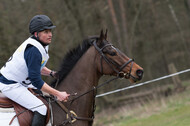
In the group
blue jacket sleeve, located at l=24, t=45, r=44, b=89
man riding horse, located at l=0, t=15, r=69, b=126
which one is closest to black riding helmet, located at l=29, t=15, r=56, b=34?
man riding horse, located at l=0, t=15, r=69, b=126

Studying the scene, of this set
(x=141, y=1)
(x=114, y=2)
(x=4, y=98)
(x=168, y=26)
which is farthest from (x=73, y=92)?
(x=168, y=26)

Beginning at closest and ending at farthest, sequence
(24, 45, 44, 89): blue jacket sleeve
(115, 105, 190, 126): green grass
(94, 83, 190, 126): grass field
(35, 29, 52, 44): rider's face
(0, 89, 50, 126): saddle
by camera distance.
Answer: (24, 45, 44, 89): blue jacket sleeve → (0, 89, 50, 126): saddle → (35, 29, 52, 44): rider's face → (115, 105, 190, 126): green grass → (94, 83, 190, 126): grass field

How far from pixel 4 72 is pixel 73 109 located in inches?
45.3

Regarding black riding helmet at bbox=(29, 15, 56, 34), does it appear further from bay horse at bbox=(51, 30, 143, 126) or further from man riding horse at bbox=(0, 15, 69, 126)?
bay horse at bbox=(51, 30, 143, 126)

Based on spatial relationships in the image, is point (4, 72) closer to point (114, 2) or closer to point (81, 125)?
point (81, 125)

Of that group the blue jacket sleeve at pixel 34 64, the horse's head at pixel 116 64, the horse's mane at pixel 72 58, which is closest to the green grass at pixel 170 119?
the horse's head at pixel 116 64

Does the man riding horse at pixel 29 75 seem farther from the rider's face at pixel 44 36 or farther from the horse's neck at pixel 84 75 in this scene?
the horse's neck at pixel 84 75

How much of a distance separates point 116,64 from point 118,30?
14560 millimetres

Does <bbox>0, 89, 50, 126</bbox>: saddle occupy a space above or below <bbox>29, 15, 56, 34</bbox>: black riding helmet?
below

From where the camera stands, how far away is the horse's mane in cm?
424

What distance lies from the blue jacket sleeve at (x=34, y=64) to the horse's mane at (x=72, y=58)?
2.51 feet

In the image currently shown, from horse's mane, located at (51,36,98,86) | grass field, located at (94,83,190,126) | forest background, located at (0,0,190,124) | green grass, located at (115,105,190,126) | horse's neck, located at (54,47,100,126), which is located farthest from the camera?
forest background, located at (0,0,190,124)

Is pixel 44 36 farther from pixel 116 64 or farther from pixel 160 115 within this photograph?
pixel 160 115

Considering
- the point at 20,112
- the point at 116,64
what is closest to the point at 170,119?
the point at 116,64
